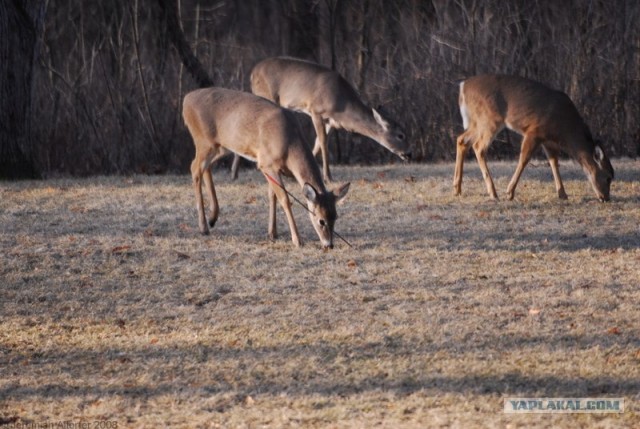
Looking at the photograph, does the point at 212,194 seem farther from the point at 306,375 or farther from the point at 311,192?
the point at 306,375

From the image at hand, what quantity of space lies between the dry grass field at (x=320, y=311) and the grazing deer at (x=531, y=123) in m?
0.33

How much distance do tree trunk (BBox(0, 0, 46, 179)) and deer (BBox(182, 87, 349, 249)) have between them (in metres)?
4.73

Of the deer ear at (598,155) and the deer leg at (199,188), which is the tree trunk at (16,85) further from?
the deer ear at (598,155)

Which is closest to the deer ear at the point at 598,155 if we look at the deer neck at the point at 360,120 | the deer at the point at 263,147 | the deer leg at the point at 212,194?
the deer neck at the point at 360,120

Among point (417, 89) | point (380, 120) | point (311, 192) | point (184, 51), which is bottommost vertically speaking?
point (311, 192)

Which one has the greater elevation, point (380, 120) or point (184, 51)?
point (184, 51)

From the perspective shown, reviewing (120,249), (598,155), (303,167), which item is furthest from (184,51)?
(120,249)

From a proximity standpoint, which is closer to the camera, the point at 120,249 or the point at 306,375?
the point at 306,375

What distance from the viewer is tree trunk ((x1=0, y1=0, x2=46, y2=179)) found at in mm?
15711

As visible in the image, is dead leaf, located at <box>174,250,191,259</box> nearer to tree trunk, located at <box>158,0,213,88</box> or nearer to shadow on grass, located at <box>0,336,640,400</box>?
shadow on grass, located at <box>0,336,640,400</box>

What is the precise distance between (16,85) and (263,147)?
601 centimetres

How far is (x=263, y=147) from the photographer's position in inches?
439

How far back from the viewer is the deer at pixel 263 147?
10672mm

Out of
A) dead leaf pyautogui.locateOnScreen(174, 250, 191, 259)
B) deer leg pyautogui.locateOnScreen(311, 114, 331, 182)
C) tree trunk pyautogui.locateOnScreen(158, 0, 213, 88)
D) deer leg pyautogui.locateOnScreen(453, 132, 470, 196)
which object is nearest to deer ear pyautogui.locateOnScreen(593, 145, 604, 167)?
deer leg pyautogui.locateOnScreen(453, 132, 470, 196)
